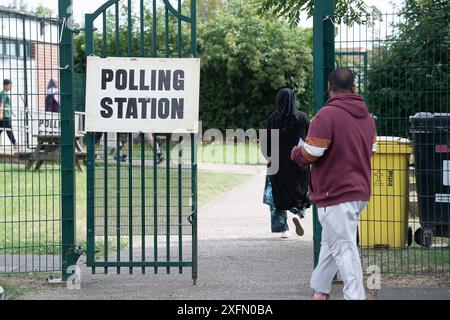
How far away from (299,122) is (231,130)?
20.9 m

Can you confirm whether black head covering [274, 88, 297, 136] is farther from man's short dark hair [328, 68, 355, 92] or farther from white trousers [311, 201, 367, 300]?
white trousers [311, 201, 367, 300]

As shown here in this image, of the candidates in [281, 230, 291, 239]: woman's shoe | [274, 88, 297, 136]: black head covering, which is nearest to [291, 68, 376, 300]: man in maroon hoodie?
[274, 88, 297, 136]: black head covering

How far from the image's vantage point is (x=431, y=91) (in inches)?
324

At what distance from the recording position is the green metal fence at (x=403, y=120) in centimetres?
809

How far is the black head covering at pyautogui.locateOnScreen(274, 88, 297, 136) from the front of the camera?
10.7 metres

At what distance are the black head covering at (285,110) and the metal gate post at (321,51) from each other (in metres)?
2.63

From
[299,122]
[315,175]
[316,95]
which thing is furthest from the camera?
[299,122]

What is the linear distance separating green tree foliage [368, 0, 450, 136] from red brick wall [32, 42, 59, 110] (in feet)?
10.0

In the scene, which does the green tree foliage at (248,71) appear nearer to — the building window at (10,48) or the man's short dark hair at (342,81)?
the building window at (10,48)

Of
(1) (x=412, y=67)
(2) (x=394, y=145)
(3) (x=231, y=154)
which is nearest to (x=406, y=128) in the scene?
(2) (x=394, y=145)

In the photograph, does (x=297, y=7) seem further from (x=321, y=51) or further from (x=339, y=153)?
(x=339, y=153)
